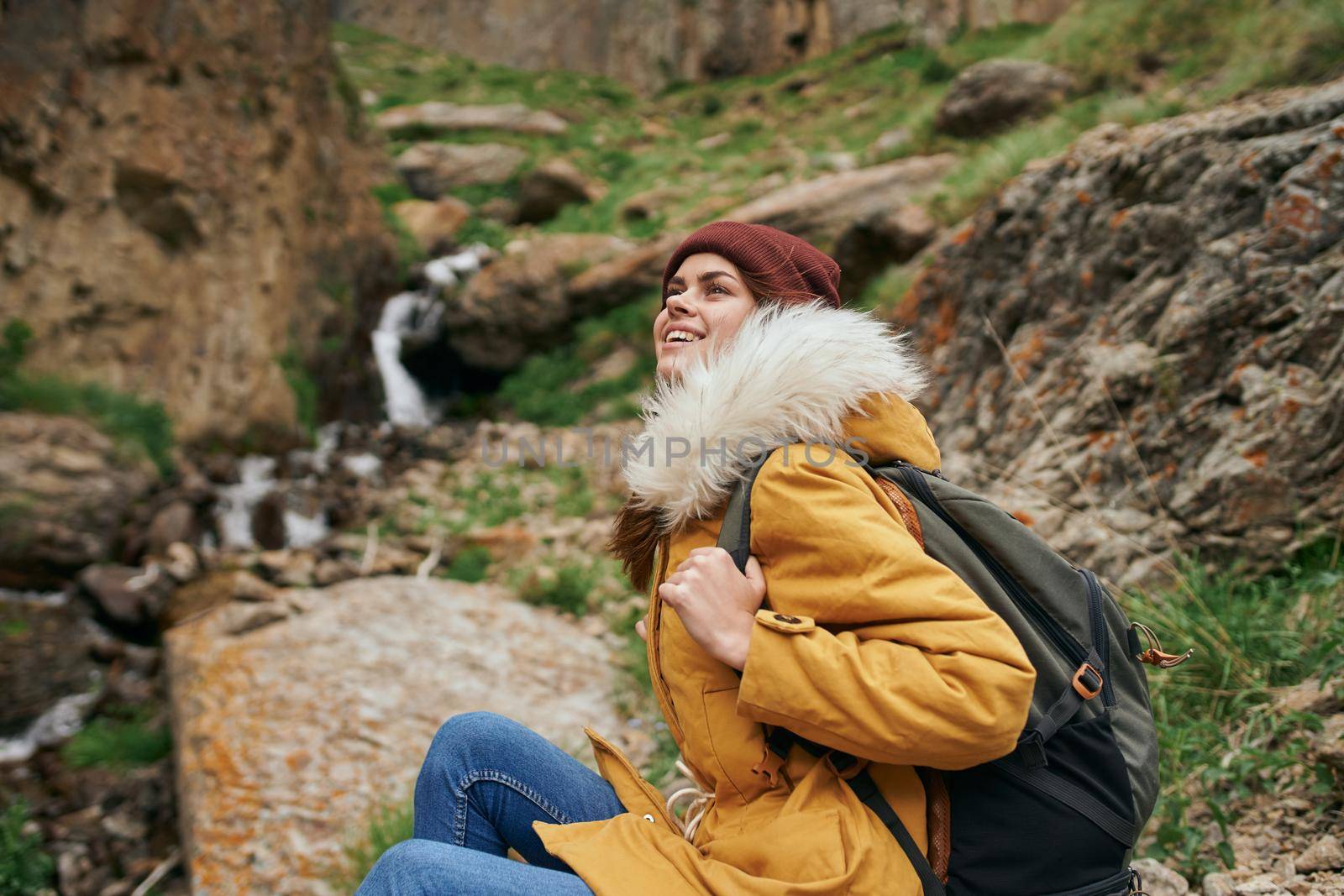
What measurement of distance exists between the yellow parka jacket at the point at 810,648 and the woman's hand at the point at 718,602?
0.04 metres

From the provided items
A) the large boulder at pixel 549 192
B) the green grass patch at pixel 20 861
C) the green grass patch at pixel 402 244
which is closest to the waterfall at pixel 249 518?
the green grass patch at pixel 20 861

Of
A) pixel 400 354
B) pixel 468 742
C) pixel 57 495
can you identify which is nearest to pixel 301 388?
pixel 400 354

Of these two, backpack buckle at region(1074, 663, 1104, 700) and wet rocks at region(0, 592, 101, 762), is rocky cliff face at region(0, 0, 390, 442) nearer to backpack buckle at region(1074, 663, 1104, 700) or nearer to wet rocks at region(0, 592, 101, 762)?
wet rocks at region(0, 592, 101, 762)

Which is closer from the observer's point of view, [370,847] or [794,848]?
[794,848]

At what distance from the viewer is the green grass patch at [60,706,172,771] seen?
13.7 feet

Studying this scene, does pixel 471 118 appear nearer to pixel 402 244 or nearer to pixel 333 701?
pixel 402 244

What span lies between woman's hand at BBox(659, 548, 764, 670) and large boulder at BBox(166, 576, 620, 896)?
2157 mm

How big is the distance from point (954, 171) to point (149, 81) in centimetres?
831

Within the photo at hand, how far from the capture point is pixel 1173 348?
3.21m

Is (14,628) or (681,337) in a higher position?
(681,337)

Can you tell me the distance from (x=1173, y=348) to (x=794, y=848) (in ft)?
9.93

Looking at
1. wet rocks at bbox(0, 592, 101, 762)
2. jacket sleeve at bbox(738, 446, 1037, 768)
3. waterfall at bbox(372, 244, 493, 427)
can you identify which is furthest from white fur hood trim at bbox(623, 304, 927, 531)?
waterfall at bbox(372, 244, 493, 427)

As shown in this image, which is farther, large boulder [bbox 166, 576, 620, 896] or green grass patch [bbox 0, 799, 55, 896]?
green grass patch [bbox 0, 799, 55, 896]

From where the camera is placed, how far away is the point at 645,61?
29188 mm
